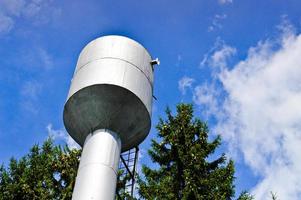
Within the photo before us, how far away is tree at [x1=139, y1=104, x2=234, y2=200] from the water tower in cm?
269

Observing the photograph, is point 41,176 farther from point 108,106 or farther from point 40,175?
point 108,106

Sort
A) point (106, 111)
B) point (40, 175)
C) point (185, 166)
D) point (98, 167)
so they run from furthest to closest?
point (40, 175) → point (185, 166) → point (106, 111) → point (98, 167)

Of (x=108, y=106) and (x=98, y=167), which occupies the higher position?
(x=108, y=106)

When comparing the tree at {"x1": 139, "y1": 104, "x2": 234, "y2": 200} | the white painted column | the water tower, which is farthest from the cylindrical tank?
the tree at {"x1": 139, "y1": 104, "x2": 234, "y2": 200}

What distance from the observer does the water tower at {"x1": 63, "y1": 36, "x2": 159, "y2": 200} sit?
7.87m

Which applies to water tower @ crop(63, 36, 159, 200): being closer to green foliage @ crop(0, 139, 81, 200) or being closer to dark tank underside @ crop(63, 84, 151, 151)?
dark tank underside @ crop(63, 84, 151, 151)

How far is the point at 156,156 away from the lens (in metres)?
12.8

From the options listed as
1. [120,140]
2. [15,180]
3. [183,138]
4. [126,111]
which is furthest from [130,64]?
[15,180]

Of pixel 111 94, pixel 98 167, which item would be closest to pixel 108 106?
pixel 111 94

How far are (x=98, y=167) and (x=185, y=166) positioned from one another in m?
4.68

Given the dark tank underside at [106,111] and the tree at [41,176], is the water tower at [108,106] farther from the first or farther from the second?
the tree at [41,176]

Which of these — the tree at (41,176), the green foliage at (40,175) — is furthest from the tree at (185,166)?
the green foliage at (40,175)

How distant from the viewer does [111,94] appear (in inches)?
326

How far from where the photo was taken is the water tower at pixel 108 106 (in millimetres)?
7867
